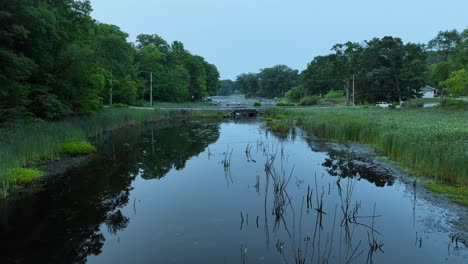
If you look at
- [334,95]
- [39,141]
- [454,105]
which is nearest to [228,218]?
[39,141]

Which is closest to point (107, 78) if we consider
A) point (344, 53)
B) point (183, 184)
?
point (183, 184)

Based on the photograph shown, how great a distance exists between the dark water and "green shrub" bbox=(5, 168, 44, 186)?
59 centimetres

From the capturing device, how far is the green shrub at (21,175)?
10945mm

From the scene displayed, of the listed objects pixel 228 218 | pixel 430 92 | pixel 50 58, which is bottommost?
pixel 228 218

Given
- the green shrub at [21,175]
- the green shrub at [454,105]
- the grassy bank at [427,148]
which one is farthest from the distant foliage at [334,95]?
the green shrub at [21,175]

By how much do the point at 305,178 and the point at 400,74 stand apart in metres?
53.2

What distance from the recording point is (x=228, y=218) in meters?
8.98

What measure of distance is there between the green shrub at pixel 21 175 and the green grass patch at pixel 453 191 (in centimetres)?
1301

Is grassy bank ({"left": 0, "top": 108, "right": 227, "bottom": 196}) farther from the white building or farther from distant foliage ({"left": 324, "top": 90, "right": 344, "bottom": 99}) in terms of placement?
the white building

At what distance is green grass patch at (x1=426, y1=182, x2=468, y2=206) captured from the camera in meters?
9.67

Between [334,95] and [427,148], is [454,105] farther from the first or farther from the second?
[334,95]

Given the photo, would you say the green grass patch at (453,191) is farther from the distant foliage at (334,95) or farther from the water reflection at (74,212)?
the distant foliage at (334,95)

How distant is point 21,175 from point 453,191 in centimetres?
1363

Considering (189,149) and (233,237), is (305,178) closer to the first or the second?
(233,237)
